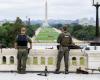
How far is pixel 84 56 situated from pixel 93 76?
3.36 ft

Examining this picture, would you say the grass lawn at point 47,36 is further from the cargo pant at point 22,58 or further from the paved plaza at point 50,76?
the paved plaza at point 50,76

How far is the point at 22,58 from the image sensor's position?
13953mm

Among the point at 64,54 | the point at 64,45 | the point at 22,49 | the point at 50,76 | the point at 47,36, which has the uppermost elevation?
the point at 64,45

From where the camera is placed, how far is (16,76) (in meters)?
13.5

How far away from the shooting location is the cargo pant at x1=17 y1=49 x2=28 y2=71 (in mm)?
13922

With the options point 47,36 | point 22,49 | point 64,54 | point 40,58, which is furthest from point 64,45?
point 47,36

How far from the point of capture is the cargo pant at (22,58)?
45.7ft

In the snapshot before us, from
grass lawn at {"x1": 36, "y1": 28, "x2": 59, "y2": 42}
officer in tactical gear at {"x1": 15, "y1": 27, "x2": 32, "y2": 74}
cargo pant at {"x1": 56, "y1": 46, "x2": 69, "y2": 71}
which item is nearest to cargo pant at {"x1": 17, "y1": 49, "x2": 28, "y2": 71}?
→ officer in tactical gear at {"x1": 15, "y1": 27, "x2": 32, "y2": 74}

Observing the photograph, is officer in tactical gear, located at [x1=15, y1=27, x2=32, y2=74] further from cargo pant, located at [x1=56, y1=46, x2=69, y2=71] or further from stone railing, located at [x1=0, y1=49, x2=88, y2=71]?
cargo pant, located at [x1=56, y1=46, x2=69, y2=71]

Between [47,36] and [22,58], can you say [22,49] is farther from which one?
[47,36]

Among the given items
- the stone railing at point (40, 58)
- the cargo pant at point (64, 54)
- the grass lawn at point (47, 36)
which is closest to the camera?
the cargo pant at point (64, 54)

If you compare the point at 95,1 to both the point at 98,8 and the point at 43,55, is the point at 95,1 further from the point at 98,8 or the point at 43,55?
the point at 43,55

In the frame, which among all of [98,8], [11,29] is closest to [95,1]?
[98,8]

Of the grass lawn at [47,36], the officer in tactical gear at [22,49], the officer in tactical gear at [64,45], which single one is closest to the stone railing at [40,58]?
the officer in tactical gear at [64,45]
